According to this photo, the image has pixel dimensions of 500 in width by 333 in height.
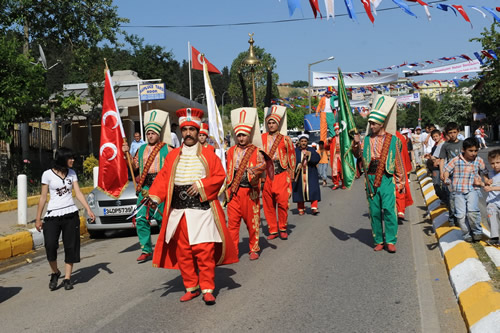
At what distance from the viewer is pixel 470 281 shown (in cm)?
578

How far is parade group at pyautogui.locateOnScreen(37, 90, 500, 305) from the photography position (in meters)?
5.83

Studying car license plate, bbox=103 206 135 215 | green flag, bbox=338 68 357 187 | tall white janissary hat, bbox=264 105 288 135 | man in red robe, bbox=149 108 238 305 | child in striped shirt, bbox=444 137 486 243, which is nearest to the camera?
man in red robe, bbox=149 108 238 305

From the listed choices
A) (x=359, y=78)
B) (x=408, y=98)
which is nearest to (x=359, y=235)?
(x=359, y=78)

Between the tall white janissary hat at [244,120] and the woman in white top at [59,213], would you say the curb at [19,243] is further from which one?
the tall white janissary hat at [244,120]

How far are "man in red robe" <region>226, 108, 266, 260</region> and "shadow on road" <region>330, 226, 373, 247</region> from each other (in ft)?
6.25

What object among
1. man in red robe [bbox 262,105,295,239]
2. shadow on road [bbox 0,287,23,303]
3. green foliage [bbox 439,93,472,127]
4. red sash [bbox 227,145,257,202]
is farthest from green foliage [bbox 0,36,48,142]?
green foliage [bbox 439,93,472,127]

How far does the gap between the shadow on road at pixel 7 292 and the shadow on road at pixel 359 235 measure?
4873 millimetres

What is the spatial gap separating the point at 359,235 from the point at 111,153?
429 cm

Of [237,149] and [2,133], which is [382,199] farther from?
[2,133]

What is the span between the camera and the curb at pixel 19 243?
30.2ft

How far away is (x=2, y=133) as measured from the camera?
14.0 metres

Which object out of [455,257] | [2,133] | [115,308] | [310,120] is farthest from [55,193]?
[310,120]

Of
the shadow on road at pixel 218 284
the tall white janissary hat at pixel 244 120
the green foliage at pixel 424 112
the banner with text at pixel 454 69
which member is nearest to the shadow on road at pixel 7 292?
the shadow on road at pixel 218 284

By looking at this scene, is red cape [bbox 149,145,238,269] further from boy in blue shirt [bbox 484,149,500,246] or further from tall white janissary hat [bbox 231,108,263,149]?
boy in blue shirt [bbox 484,149,500,246]
